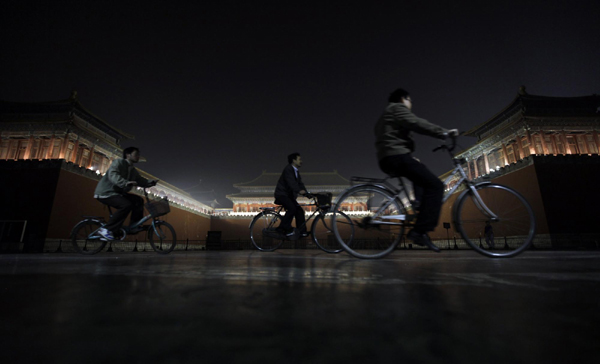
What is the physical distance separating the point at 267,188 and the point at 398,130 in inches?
1290

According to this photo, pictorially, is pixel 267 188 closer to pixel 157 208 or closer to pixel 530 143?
pixel 530 143

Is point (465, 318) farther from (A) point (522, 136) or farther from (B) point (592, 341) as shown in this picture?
(A) point (522, 136)

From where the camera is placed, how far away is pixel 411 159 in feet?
8.76

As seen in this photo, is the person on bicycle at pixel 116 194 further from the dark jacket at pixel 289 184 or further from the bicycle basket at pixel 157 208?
the dark jacket at pixel 289 184

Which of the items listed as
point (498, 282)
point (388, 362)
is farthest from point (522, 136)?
point (388, 362)

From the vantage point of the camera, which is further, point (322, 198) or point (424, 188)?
point (322, 198)

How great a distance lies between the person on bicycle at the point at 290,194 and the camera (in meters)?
4.86

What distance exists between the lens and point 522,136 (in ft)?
55.2

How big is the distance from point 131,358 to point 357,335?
43cm

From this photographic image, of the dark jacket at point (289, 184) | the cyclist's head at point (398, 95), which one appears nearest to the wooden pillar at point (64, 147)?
the dark jacket at point (289, 184)

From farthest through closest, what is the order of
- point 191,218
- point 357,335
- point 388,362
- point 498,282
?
point 191,218 < point 498,282 < point 357,335 < point 388,362

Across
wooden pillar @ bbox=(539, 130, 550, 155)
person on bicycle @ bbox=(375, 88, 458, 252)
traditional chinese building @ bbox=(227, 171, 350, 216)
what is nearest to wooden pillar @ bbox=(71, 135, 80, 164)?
traditional chinese building @ bbox=(227, 171, 350, 216)

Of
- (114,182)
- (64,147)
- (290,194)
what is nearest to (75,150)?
(64,147)

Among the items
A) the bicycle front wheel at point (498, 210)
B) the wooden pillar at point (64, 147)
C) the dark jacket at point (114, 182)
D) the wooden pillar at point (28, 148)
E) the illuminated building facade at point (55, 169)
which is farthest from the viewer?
the wooden pillar at point (28, 148)
